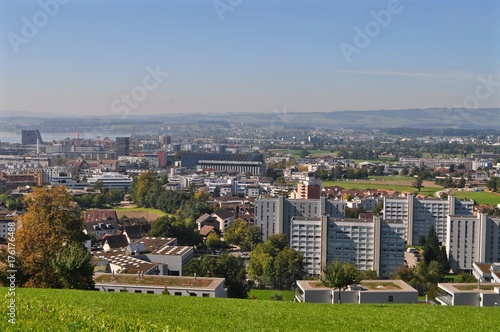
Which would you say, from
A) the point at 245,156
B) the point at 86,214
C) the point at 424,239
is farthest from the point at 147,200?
the point at 245,156

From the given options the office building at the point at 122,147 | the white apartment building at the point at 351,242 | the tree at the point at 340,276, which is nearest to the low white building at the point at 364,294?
the tree at the point at 340,276

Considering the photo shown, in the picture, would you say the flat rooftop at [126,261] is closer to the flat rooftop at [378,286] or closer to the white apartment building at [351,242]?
the flat rooftop at [378,286]

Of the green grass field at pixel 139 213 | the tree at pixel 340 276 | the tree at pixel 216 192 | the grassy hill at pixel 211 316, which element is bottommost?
the green grass field at pixel 139 213

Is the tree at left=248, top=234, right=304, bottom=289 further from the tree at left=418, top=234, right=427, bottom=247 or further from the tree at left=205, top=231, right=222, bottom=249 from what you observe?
the tree at left=418, top=234, right=427, bottom=247

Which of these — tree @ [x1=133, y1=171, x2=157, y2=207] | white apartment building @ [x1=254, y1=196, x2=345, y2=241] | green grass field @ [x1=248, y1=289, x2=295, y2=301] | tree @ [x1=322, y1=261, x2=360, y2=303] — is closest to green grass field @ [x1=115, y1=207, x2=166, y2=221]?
tree @ [x1=133, y1=171, x2=157, y2=207]

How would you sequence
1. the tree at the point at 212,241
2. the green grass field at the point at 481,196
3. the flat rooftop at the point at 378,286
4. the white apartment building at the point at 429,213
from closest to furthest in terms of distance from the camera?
the flat rooftop at the point at 378,286 < the tree at the point at 212,241 < the white apartment building at the point at 429,213 < the green grass field at the point at 481,196
